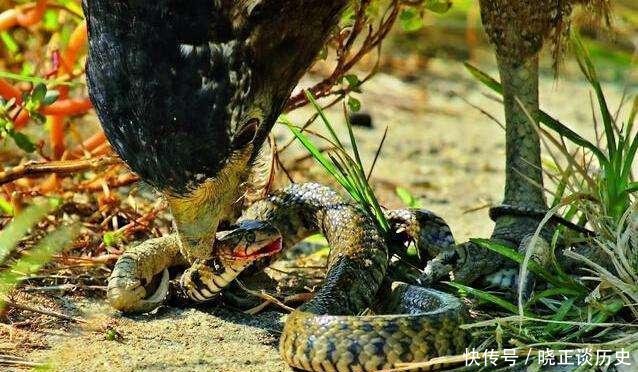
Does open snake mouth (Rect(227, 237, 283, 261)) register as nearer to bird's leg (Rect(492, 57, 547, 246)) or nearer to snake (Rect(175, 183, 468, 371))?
snake (Rect(175, 183, 468, 371))

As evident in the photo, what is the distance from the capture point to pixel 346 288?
4262 millimetres

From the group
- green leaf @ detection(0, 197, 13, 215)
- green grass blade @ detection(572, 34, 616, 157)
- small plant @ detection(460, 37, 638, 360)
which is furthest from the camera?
green leaf @ detection(0, 197, 13, 215)

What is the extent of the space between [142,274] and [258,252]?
1.54 feet

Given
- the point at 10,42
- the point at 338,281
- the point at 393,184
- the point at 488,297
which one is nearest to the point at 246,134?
the point at 338,281

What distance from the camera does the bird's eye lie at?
3703mm

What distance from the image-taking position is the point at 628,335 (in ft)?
12.5

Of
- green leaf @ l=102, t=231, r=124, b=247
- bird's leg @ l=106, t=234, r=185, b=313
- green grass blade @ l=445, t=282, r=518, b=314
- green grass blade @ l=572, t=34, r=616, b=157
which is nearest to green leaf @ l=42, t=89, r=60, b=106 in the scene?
green leaf @ l=102, t=231, r=124, b=247

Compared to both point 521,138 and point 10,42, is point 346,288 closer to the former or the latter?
point 521,138

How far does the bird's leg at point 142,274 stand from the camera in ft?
14.3

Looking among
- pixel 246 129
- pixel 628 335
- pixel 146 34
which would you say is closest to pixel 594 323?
pixel 628 335

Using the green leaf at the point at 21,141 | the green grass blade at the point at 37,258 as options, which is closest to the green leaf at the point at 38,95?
the green leaf at the point at 21,141

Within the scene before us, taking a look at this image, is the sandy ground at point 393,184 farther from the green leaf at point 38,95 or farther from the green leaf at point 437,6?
the green leaf at point 38,95

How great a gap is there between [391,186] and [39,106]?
2.04 meters

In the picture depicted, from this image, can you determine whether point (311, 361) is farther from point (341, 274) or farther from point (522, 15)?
point (522, 15)
